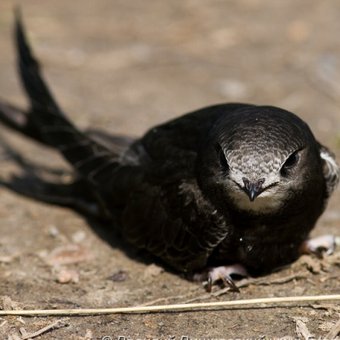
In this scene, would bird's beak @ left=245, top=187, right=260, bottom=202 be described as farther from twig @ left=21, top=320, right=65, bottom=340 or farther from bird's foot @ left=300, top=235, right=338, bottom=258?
twig @ left=21, top=320, right=65, bottom=340

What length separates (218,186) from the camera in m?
3.98

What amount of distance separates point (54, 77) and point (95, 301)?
3.96 meters

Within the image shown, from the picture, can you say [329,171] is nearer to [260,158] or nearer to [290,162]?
[290,162]

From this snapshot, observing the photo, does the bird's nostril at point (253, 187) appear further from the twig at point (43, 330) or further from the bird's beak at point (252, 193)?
the twig at point (43, 330)

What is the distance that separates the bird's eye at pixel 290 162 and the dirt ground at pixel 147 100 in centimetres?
69

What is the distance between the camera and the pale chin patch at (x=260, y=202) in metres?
3.85

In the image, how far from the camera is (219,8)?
9.16 m

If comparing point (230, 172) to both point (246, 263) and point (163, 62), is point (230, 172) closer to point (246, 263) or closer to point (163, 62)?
point (246, 263)

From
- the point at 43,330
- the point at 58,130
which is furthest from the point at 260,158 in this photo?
the point at 58,130

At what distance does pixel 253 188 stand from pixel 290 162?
326 millimetres

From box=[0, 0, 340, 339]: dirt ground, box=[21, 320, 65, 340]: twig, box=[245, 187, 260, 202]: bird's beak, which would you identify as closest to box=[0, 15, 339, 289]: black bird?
box=[245, 187, 260, 202]: bird's beak

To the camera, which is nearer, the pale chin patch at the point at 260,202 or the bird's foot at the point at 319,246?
the pale chin patch at the point at 260,202

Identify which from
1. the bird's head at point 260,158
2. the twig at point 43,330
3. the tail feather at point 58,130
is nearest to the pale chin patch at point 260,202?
the bird's head at point 260,158

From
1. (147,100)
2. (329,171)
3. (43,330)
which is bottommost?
(147,100)
